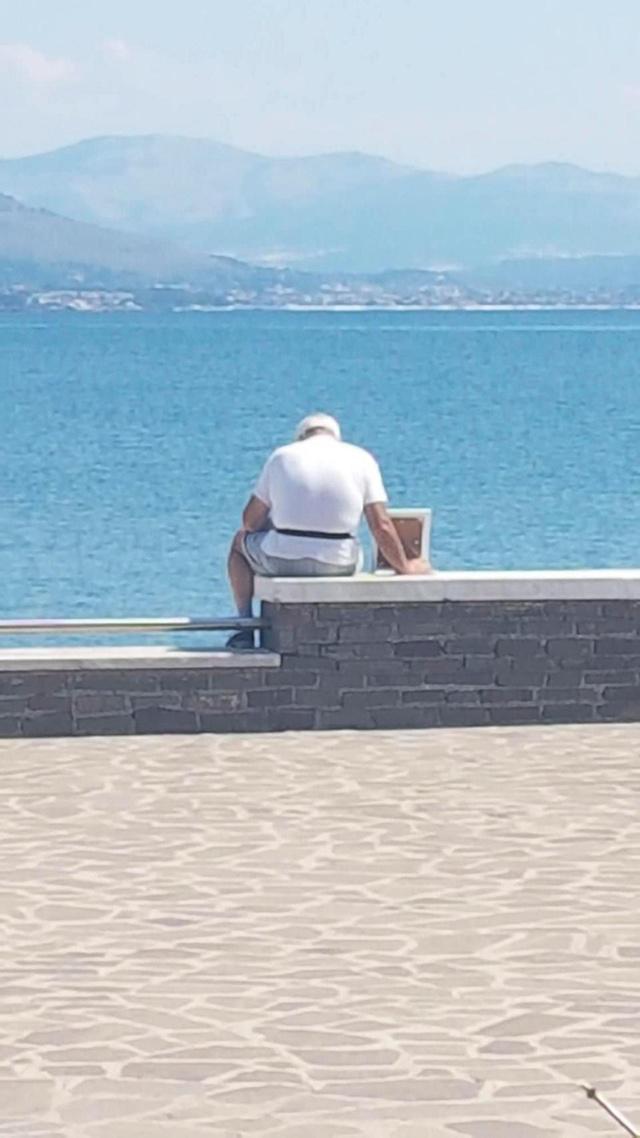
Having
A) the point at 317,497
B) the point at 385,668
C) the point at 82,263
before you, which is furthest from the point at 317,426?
the point at 82,263

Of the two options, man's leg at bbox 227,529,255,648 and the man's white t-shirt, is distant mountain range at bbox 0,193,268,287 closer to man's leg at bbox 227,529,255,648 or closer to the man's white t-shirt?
man's leg at bbox 227,529,255,648

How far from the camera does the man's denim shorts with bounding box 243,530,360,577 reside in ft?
39.1

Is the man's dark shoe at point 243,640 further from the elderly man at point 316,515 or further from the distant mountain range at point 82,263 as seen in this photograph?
the distant mountain range at point 82,263

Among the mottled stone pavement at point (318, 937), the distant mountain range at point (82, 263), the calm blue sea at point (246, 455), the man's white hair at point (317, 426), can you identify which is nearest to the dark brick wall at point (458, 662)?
the mottled stone pavement at point (318, 937)

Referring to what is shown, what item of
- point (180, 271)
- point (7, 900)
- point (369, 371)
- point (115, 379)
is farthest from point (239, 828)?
point (180, 271)

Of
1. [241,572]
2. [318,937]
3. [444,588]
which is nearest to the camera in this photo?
[318,937]

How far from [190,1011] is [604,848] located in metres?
2.37

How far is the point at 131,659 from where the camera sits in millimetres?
11594

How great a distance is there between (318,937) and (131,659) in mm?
3732

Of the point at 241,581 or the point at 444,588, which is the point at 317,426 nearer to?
the point at 241,581

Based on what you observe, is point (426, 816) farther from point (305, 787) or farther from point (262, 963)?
point (262, 963)

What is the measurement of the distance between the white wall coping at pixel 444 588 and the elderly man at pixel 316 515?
0.11m

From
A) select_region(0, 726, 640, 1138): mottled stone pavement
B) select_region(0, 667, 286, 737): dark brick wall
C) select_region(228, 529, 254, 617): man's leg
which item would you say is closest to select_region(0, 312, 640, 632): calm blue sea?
select_region(228, 529, 254, 617): man's leg

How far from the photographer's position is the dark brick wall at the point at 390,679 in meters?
11.6
